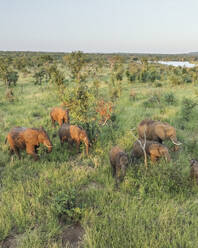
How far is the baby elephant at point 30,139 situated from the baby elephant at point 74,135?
118cm

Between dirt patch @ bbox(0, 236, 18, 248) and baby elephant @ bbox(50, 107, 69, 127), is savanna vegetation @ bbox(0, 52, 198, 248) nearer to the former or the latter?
dirt patch @ bbox(0, 236, 18, 248)

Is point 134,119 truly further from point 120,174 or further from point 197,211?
point 197,211

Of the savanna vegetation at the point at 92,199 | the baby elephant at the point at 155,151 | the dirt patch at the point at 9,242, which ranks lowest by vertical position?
the dirt patch at the point at 9,242

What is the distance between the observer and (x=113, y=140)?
29.1ft

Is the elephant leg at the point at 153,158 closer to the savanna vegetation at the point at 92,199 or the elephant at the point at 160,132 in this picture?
the savanna vegetation at the point at 92,199

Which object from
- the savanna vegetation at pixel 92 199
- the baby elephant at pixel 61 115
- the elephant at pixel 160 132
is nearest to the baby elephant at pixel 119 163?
the savanna vegetation at pixel 92 199

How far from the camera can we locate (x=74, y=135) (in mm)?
7965

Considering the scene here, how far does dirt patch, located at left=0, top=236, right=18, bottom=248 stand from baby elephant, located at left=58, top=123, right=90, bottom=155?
4.01m

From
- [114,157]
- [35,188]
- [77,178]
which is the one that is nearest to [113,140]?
[114,157]

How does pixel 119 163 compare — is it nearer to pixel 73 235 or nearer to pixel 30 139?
pixel 73 235

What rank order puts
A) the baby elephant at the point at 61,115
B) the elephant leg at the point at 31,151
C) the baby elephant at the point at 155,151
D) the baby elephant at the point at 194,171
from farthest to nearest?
the baby elephant at the point at 61,115 → the elephant leg at the point at 31,151 → the baby elephant at the point at 155,151 → the baby elephant at the point at 194,171

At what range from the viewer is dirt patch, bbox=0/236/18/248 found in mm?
4098

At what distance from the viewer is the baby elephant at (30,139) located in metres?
7.11

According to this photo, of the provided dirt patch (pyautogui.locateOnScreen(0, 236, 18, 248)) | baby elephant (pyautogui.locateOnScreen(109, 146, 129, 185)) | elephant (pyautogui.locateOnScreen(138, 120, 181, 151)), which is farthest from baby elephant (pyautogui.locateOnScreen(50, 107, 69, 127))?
dirt patch (pyautogui.locateOnScreen(0, 236, 18, 248))
